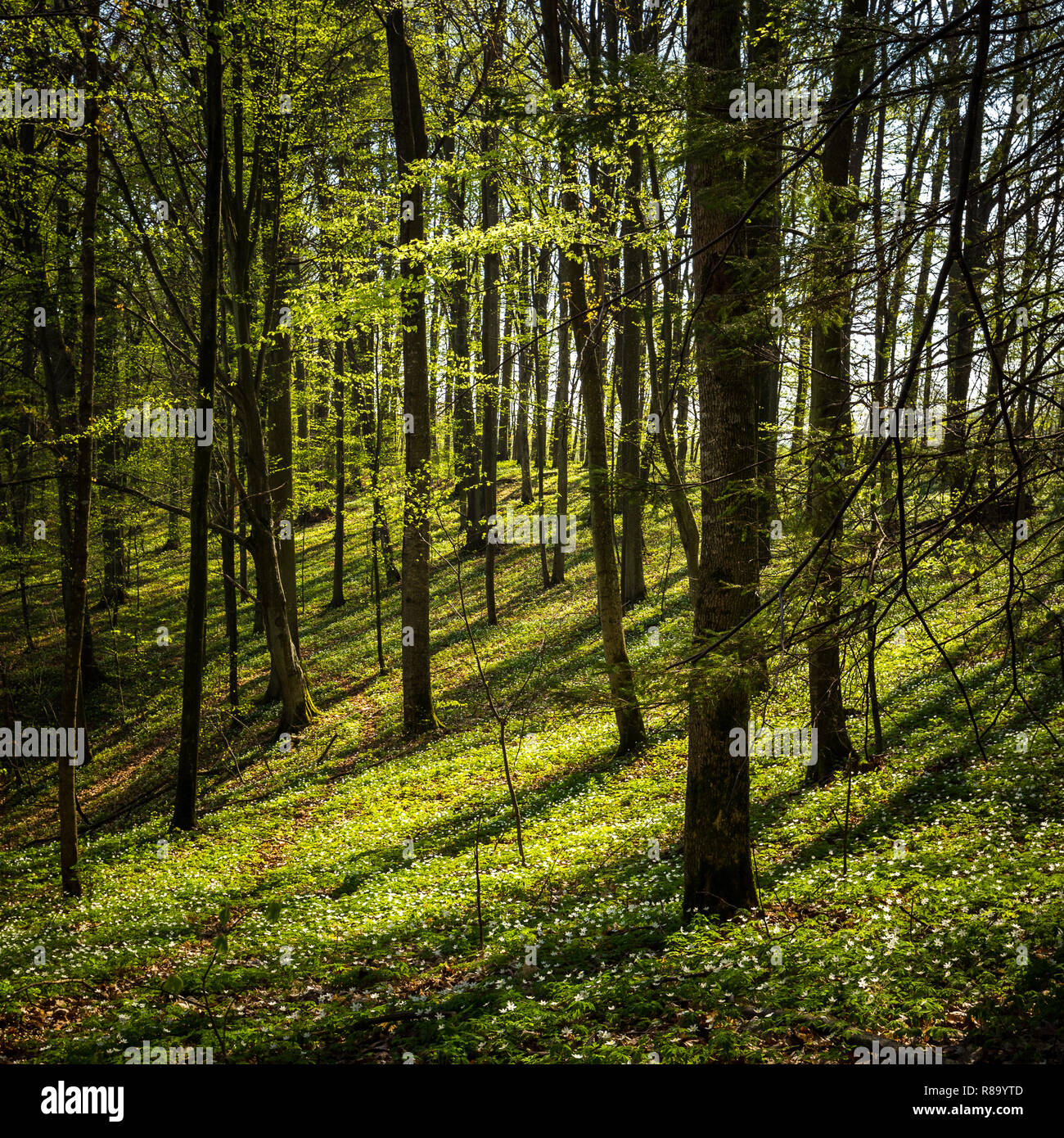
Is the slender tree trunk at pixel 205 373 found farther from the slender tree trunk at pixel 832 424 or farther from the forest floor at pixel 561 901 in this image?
the slender tree trunk at pixel 832 424

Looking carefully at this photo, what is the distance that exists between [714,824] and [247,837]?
25.9 ft

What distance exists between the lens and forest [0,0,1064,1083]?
4406 millimetres

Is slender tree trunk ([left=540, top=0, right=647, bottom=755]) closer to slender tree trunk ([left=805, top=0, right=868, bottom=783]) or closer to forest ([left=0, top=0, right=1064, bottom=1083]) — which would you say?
forest ([left=0, top=0, right=1064, bottom=1083])

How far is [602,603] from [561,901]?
4753 mm

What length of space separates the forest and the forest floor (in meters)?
0.05

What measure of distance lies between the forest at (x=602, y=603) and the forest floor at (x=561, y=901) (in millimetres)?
53

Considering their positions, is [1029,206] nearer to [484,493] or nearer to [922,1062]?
[922,1062]

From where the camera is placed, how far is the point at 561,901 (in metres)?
7.52

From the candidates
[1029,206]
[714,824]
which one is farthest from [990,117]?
[714,824]

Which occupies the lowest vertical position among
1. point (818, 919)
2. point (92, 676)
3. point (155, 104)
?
point (92, 676)

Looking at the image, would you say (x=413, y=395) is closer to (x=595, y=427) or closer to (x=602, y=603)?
(x=595, y=427)

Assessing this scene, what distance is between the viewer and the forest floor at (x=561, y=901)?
4.75m

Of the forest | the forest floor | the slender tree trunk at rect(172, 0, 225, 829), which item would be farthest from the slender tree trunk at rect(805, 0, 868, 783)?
the slender tree trunk at rect(172, 0, 225, 829)

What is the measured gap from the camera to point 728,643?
4438 millimetres
